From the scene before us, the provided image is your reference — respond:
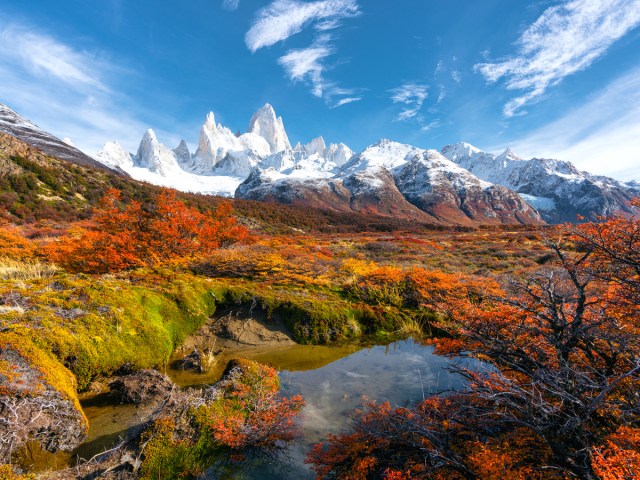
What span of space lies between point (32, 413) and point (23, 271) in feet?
29.5

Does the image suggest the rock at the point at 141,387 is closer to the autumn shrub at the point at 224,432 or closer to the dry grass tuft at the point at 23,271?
the autumn shrub at the point at 224,432

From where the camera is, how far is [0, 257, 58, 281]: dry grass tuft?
10055 millimetres

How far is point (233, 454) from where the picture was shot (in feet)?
15.6

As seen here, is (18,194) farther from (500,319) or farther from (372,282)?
(500,319)

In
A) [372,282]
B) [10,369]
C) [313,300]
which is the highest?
[372,282]

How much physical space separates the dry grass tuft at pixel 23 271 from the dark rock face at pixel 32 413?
6.50 meters

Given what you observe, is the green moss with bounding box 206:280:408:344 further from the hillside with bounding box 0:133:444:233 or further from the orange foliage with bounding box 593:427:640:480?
the hillside with bounding box 0:133:444:233

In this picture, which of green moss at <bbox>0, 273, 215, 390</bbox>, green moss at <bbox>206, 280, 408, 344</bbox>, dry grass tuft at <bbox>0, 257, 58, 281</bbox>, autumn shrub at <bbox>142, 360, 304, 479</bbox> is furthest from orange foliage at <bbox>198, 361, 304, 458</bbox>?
dry grass tuft at <bbox>0, 257, 58, 281</bbox>

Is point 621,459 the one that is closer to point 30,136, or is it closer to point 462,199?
point 30,136

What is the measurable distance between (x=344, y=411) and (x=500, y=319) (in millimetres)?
5346

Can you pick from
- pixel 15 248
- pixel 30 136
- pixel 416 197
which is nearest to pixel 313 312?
pixel 15 248

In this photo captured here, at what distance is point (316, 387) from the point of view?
703 cm

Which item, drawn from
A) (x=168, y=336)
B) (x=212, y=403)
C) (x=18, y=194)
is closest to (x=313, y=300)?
(x=168, y=336)

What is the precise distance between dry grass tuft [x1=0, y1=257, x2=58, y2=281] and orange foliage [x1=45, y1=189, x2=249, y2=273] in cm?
88
